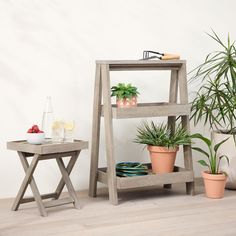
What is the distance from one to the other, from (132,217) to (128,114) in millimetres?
712

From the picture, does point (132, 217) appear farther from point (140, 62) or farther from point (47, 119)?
point (140, 62)

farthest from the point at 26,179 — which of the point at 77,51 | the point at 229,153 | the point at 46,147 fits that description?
the point at 229,153

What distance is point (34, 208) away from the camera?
351 cm

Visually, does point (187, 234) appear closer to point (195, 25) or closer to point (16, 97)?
point (16, 97)

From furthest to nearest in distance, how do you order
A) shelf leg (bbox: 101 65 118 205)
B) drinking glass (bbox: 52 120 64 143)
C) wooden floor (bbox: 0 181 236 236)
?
shelf leg (bbox: 101 65 118 205) → drinking glass (bbox: 52 120 64 143) → wooden floor (bbox: 0 181 236 236)

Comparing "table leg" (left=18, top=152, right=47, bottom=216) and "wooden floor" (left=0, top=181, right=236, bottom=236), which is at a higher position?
"table leg" (left=18, top=152, right=47, bottom=216)

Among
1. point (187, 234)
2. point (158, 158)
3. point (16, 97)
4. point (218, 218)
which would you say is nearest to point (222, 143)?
point (158, 158)

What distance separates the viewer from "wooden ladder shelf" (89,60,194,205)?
3.62 metres

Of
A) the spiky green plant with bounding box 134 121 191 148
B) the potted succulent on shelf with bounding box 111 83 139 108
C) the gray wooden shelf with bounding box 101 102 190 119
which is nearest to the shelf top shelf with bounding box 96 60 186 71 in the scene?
the potted succulent on shelf with bounding box 111 83 139 108

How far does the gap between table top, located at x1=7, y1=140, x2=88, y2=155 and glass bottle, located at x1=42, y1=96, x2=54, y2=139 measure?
110 mm

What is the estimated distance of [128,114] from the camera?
A: 3633 millimetres

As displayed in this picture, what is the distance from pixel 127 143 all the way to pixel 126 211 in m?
0.86

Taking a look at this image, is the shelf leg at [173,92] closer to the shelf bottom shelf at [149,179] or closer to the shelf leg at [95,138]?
the shelf bottom shelf at [149,179]

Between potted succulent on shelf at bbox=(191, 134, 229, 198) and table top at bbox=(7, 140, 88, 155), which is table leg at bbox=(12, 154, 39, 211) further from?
potted succulent on shelf at bbox=(191, 134, 229, 198)
